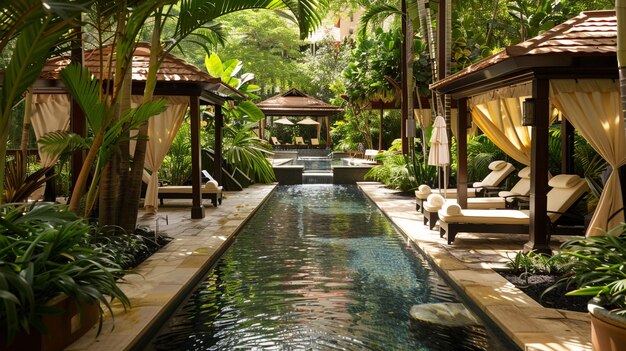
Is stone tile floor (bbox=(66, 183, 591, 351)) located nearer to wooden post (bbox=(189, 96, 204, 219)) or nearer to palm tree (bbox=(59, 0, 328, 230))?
wooden post (bbox=(189, 96, 204, 219))

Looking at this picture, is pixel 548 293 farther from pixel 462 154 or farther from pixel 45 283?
pixel 462 154

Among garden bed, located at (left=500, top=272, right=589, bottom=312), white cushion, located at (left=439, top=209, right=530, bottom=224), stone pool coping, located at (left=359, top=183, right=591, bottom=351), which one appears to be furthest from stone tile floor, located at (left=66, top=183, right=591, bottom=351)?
white cushion, located at (left=439, top=209, right=530, bottom=224)

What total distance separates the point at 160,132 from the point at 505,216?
621 cm

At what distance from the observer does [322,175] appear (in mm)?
21297

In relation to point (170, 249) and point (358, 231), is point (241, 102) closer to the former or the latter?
point (358, 231)

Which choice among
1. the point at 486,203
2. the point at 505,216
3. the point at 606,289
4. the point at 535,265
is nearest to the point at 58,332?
the point at 606,289

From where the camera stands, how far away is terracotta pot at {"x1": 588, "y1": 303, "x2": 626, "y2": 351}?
3.35 meters

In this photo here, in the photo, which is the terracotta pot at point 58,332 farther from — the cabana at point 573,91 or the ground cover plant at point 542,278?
the cabana at point 573,91

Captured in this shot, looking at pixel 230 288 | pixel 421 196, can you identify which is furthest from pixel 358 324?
pixel 421 196

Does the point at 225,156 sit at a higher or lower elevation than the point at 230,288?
higher

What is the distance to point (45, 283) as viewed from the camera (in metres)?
3.74

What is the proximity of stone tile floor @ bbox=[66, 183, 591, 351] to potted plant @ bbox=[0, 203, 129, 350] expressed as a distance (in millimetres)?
251

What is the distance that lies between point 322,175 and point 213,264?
46.1ft

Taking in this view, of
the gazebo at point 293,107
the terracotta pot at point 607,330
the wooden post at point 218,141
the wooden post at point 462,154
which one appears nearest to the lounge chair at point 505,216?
the wooden post at point 462,154
